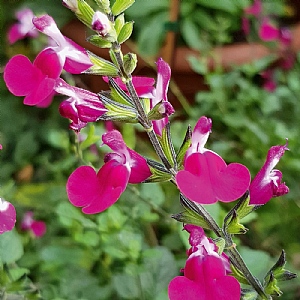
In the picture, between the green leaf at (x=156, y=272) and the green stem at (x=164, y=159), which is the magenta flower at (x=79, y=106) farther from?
the green leaf at (x=156, y=272)

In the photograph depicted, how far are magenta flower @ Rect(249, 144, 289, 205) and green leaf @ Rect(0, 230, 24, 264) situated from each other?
1.05 feet

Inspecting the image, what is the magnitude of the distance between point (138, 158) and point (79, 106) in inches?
2.9

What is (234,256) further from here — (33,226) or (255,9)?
(255,9)

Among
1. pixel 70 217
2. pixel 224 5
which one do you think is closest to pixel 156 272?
pixel 70 217

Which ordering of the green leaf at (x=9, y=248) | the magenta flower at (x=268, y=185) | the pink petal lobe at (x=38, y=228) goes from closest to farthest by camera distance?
the magenta flower at (x=268, y=185), the green leaf at (x=9, y=248), the pink petal lobe at (x=38, y=228)

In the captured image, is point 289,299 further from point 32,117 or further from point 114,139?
point 32,117

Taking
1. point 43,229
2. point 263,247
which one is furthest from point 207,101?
point 43,229

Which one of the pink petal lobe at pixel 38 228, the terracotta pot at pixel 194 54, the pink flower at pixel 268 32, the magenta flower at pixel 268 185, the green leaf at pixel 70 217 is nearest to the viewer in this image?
the magenta flower at pixel 268 185

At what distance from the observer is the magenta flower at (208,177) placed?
14.8 inches

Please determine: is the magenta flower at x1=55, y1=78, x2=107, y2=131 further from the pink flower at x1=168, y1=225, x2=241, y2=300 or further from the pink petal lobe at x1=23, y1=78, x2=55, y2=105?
the pink flower at x1=168, y1=225, x2=241, y2=300

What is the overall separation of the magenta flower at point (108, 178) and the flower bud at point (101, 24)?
4.3 inches

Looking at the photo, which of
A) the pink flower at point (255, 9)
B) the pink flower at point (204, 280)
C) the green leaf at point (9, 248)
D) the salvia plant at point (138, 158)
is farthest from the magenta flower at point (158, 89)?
the pink flower at point (255, 9)

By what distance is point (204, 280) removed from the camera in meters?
0.41

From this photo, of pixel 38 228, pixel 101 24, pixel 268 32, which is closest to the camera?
pixel 101 24
